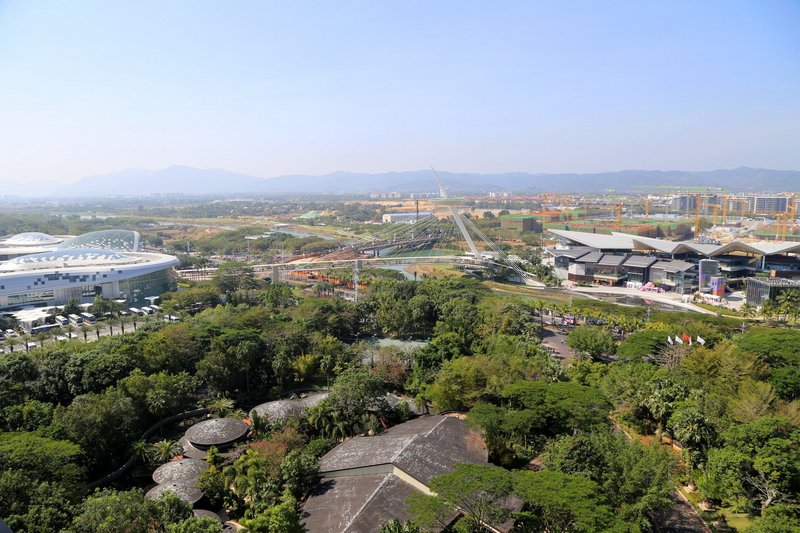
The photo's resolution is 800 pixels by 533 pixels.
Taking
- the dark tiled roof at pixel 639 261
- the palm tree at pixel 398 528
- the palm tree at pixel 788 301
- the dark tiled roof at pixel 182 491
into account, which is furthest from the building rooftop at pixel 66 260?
the palm tree at pixel 788 301

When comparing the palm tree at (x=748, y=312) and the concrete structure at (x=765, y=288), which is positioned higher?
the concrete structure at (x=765, y=288)

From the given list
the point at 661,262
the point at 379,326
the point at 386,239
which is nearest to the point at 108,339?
the point at 379,326

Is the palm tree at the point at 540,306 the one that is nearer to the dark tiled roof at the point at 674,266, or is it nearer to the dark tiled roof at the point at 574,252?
the dark tiled roof at the point at 674,266

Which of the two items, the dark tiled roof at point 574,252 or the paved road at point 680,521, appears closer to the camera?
the paved road at point 680,521

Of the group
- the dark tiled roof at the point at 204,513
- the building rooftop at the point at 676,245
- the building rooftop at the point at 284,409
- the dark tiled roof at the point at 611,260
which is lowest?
the dark tiled roof at the point at 204,513

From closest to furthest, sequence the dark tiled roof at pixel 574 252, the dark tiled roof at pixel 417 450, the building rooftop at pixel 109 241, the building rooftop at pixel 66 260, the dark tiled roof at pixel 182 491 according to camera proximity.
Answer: the dark tiled roof at pixel 182 491 < the dark tiled roof at pixel 417 450 < the building rooftop at pixel 66 260 < the dark tiled roof at pixel 574 252 < the building rooftop at pixel 109 241

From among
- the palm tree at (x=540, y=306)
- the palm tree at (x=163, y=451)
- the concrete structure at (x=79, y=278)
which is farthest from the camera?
the concrete structure at (x=79, y=278)
